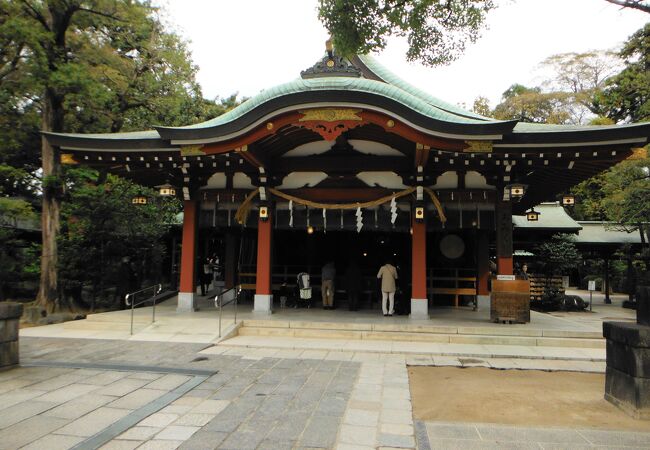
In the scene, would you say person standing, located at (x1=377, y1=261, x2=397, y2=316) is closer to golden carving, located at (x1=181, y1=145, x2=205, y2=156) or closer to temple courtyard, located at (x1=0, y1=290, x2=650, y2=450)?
temple courtyard, located at (x1=0, y1=290, x2=650, y2=450)

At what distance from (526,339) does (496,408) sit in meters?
4.50

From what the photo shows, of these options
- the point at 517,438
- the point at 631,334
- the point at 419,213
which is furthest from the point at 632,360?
the point at 419,213

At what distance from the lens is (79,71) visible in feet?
40.5

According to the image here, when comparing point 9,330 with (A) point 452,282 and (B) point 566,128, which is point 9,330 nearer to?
(B) point 566,128

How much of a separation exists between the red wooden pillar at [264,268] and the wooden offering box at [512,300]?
5.64 meters

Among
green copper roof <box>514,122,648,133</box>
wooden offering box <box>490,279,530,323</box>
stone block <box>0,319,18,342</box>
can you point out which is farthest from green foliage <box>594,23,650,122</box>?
stone block <box>0,319,18,342</box>

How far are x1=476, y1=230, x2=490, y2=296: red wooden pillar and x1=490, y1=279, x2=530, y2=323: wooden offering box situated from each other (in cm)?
368

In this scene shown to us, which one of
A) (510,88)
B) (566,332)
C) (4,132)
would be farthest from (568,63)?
(4,132)

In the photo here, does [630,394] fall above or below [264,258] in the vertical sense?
below

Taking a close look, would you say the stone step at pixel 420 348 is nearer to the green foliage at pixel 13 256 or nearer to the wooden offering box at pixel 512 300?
the wooden offering box at pixel 512 300

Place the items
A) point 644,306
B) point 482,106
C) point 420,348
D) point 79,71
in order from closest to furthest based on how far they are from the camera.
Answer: point 644,306 < point 420,348 < point 79,71 < point 482,106

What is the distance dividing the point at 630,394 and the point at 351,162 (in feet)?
26.0

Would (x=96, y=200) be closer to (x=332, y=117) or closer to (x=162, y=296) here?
(x=162, y=296)

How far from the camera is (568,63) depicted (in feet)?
119
